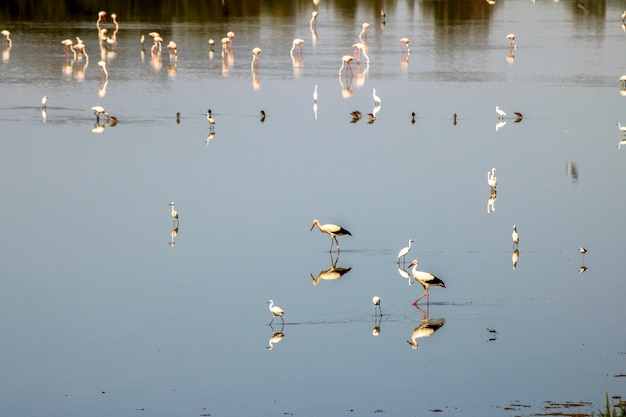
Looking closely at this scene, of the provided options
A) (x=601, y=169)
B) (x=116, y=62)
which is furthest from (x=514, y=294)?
(x=116, y=62)

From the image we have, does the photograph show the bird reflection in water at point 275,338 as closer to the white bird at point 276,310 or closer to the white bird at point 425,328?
the white bird at point 276,310

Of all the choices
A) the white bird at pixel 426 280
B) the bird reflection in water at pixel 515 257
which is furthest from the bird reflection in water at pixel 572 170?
the white bird at pixel 426 280

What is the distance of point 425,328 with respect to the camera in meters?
15.1

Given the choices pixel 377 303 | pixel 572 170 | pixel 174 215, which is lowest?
pixel 572 170

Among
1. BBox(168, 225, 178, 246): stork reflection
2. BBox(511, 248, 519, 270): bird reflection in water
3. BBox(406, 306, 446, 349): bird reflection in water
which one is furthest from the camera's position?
BBox(168, 225, 178, 246): stork reflection

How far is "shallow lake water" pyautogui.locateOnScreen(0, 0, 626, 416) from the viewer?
43.9 ft

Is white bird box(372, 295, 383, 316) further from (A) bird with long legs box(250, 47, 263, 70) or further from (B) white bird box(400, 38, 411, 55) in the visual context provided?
(B) white bird box(400, 38, 411, 55)

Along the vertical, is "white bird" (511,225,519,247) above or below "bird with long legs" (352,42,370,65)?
below

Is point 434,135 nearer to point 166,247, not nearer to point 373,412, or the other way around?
point 166,247

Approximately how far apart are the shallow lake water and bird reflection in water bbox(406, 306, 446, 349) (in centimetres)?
6

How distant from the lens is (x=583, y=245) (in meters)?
19.0

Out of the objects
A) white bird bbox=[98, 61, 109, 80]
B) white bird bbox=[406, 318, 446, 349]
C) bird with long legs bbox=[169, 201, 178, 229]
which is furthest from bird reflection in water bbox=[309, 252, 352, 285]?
white bird bbox=[98, 61, 109, 80]

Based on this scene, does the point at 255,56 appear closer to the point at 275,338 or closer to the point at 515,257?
the point at 515,257

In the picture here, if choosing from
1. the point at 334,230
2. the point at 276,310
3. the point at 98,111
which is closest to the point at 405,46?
the point at 98,111
